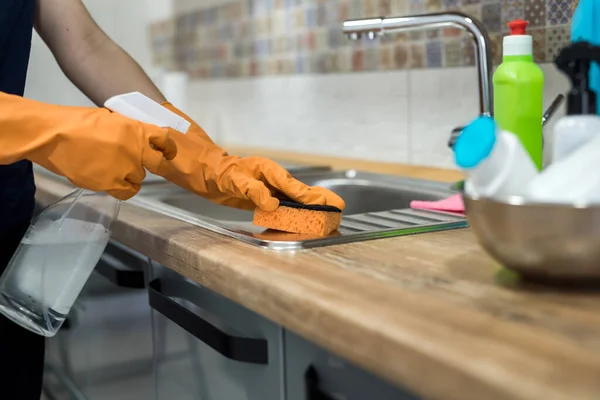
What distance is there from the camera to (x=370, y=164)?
1.66 m

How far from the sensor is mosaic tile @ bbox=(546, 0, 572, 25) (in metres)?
1.18

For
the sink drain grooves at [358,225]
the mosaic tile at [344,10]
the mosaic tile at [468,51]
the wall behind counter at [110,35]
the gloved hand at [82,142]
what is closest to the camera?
the gloved hand at [82,142]

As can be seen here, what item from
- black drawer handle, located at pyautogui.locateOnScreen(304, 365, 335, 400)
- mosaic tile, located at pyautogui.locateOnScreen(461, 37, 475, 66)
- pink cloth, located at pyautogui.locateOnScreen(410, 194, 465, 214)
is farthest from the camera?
mosaic tile, located at pyautogui.locateOnScreen(461, 37, 475, 66)

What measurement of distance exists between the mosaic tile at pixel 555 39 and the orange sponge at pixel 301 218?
52 centimetres

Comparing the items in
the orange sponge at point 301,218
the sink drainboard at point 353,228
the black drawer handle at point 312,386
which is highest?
the orange sponge at point 301,218

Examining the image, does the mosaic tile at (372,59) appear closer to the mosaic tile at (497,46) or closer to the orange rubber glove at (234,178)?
the mosaic tile at (497,46)

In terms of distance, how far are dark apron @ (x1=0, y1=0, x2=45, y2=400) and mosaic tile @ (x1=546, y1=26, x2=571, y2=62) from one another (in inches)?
34.3

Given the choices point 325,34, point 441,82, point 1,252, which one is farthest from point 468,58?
point 1,252

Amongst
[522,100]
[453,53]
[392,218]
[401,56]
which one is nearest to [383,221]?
[392,218]

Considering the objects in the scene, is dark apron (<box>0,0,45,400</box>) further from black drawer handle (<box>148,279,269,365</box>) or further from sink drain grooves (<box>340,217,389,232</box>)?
sink drain grooves (<box>340,217,389,232</box>)

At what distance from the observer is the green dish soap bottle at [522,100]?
2.89ft

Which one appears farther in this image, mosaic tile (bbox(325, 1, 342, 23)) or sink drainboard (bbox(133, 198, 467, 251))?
mosaic tile (bbox(325, 1, 342, 23))

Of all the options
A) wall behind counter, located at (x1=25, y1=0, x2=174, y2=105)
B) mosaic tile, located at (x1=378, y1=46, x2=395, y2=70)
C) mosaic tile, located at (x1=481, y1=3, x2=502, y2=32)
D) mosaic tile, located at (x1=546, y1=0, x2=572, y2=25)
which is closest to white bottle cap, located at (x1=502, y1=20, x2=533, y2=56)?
mosaic tile, located at (x1=546, y1=0, x2=572, y2=25)

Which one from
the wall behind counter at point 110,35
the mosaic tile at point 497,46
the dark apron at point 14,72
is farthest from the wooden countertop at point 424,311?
the wall behind counter at point 110,35
